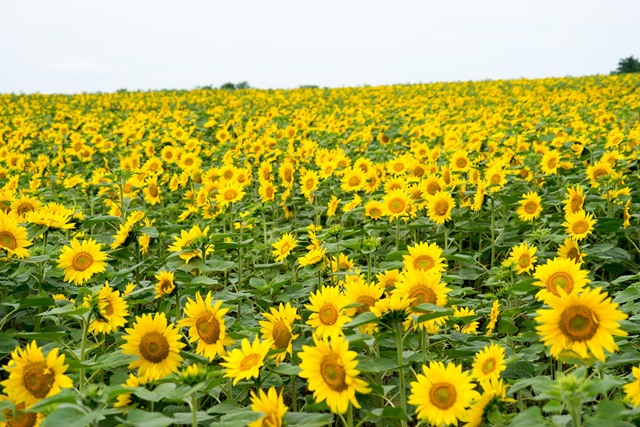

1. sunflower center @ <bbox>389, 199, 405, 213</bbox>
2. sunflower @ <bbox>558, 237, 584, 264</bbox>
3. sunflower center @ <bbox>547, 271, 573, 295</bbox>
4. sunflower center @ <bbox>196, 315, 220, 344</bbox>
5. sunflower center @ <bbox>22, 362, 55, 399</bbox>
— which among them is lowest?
sunflower center @ <bbox>22, 362, 55, 399</bbox>

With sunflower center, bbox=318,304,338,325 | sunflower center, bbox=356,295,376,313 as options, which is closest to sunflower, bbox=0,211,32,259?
sunflower center, bbox=318,304,338,325

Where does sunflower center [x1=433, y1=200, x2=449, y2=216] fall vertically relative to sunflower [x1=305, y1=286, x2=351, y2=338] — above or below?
above

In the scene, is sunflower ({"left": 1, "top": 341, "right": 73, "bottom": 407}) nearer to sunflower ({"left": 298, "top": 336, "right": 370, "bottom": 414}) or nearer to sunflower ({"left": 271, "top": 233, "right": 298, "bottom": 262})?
sunflower ({"left": 298, "top": 336, "right": 370, "bottom": 414})

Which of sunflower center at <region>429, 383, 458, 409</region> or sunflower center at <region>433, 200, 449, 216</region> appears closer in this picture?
sunflower center at <region>429, 383, 458, 409</region>

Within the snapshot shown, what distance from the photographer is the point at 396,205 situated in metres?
4.38

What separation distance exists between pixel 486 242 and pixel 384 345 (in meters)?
3.31

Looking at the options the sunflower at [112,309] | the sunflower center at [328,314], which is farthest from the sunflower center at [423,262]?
the sunflower at [112,309]

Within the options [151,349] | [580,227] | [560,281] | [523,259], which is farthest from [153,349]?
[580,227]

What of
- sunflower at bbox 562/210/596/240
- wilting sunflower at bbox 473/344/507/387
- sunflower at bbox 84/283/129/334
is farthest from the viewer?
sunflower at bbox 562/210/596/240

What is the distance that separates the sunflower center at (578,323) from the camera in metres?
1.99

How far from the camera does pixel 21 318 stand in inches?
151

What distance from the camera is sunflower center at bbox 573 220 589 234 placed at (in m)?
4.07

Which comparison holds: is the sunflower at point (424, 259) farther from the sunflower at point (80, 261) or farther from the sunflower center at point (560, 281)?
the sunflower at point (80, 261)

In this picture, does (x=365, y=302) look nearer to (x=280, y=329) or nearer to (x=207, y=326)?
(x=280, y=329)
